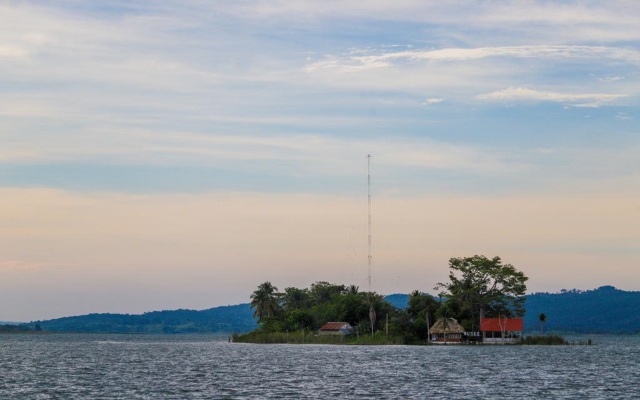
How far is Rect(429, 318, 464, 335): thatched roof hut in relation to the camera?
603 feet

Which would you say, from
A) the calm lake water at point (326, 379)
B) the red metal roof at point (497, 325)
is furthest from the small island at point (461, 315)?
the calm lake water at point (326, 379)

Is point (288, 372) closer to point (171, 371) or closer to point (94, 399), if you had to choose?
point (171, 371)

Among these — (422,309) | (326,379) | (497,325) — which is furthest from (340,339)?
(326,379)

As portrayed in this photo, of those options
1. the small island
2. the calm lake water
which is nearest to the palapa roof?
the small island

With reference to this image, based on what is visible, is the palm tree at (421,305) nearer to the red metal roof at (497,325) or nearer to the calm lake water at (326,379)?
the red metal roof at (497,325)

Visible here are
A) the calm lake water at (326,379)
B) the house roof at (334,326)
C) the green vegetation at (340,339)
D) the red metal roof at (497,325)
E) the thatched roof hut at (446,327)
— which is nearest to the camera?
the calm lake water at (326,379)

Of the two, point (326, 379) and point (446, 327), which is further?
point (446, 327)

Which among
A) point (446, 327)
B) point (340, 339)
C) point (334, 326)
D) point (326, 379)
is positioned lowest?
point (326, 379)

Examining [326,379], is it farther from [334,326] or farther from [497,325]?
[334,326]

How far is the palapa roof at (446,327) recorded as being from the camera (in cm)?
18396

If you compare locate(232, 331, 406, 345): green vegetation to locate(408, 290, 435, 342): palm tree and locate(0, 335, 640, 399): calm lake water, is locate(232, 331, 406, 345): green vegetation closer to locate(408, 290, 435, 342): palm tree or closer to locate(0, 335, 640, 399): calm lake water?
locate(408, 290, 435, 342): palm tree

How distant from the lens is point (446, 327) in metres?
184

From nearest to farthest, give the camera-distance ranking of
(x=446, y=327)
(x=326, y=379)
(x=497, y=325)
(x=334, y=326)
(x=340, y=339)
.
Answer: (x=326, y=379)
(x=446, y=327)
(x=497, y=325)
(x=340, y=339)
(x=334, y=326)

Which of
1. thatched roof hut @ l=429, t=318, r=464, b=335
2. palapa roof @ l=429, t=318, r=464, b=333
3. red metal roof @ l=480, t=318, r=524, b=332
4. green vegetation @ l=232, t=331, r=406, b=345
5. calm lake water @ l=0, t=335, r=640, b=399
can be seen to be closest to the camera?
calm lake water @ l=0, t=335, r=640, b=399
